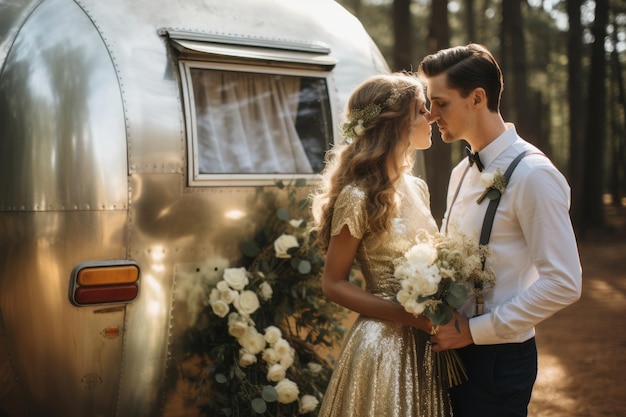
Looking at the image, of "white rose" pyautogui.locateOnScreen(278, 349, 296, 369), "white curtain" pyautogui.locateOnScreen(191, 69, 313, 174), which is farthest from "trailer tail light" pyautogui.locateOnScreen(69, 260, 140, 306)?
"white rose" pyautogui.locateOnScreen(278, 349, 296, 369)

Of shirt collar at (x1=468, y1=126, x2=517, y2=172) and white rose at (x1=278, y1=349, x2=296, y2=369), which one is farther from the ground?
shirt collar at (x1=468, y1=126, x2=517, y2=172)

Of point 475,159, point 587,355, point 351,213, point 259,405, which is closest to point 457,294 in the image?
point 351,213

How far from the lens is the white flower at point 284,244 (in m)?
A: 3.87

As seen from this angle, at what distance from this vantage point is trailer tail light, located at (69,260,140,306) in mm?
3240

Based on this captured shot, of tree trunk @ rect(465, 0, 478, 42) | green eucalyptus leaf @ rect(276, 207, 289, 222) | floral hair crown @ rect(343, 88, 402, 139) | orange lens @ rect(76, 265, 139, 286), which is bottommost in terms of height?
orange lens @ rect(76, 265, 139, 286)

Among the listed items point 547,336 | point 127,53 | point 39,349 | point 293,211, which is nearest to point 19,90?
point 127,53

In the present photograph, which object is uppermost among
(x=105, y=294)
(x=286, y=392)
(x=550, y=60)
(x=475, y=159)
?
(x=550, y=60)

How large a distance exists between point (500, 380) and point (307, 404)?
1.51 metres

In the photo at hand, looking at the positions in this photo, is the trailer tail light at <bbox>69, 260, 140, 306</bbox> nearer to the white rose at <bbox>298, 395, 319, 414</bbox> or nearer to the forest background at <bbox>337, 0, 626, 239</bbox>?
the white rose at <bbox>298, 395, 319, 414</bbox>

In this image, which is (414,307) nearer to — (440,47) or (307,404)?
(307,404)

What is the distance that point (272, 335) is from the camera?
12.8 ft

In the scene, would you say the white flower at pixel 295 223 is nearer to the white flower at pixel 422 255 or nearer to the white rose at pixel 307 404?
the white rose at pixel 307 404

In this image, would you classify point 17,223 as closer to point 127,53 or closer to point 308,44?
point 127,53

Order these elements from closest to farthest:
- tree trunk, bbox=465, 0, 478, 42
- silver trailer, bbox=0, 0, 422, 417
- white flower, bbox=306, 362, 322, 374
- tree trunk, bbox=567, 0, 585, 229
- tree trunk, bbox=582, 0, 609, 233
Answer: silver trailer, bbox=0, 0, 422, 417
white flower, bbox=306, 362, 322, 374
tree trunk, bbox=582, 0, 609, 233
tree trunk, bbox=567, 0, 585, 229
tree trunk, bbox=465, 0, 478, 42
